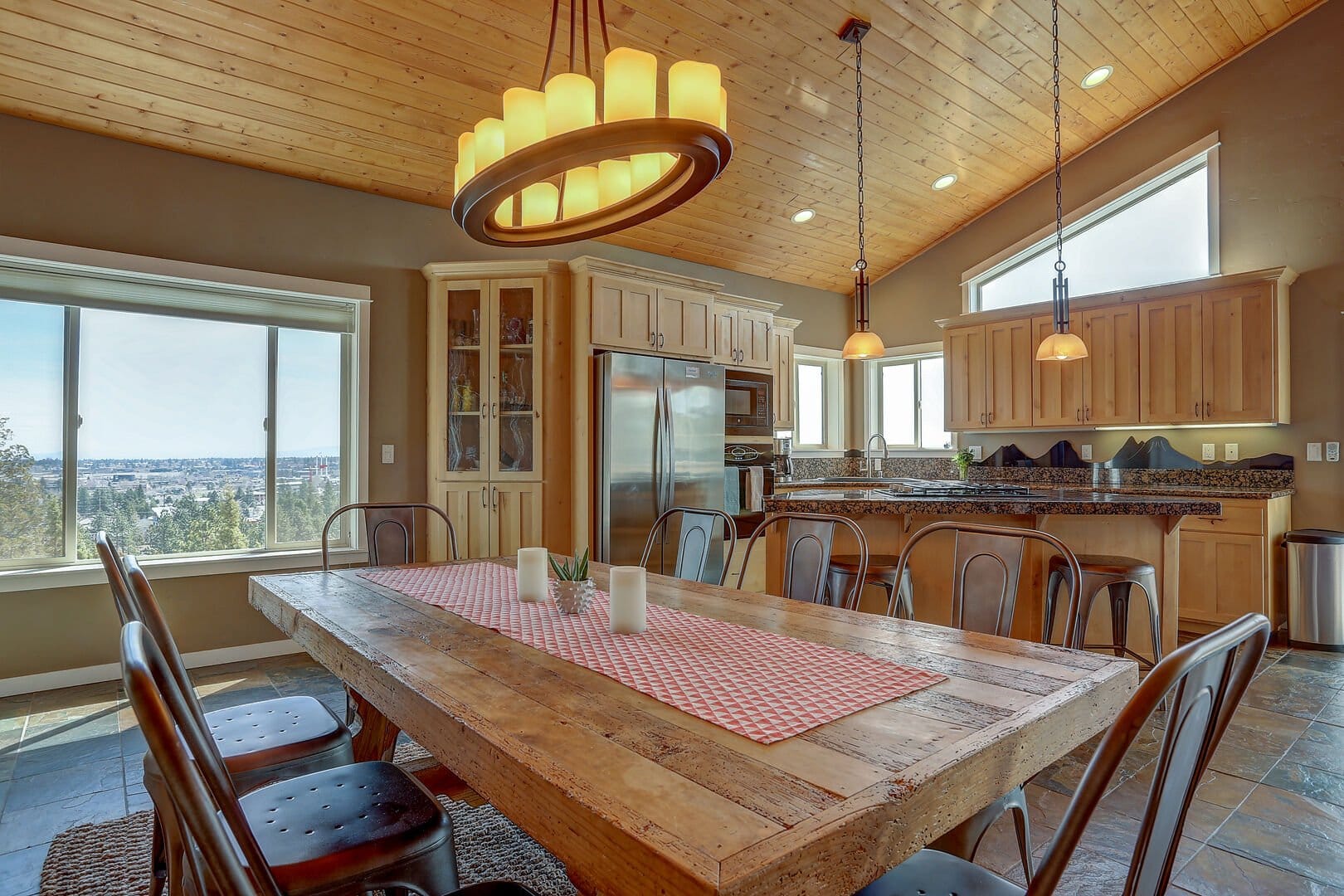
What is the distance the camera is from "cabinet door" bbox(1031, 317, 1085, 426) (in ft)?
17.3

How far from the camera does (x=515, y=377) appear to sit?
173 inches

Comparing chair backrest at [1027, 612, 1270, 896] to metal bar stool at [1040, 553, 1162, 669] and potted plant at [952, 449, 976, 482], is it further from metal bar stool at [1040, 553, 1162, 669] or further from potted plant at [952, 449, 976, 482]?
potted plant at [952, 449, 976, 482]

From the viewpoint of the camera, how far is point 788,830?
713mm

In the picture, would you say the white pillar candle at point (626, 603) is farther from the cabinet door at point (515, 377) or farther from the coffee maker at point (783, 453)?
the coffee maker at point (783, 453)

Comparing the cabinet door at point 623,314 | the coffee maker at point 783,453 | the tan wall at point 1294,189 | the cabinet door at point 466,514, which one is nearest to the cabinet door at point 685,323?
the cabinet door at point 623,314

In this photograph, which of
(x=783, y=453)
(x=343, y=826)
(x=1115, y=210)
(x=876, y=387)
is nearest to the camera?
(x=343, y=826)

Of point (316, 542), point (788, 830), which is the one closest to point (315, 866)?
point (788, 830)

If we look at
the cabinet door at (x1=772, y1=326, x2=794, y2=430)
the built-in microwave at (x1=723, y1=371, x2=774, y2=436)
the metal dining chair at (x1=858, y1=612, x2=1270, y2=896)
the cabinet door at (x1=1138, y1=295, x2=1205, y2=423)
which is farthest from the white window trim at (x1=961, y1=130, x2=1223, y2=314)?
the metal dining chair at (x1=858, y1=612, x2=1270, y2=896)

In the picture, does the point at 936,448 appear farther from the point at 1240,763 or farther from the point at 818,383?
the point at 1240,763

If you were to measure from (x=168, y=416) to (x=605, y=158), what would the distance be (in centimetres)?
343

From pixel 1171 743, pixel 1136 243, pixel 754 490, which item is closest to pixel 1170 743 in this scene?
pixel 1171 743

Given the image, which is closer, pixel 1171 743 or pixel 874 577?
pixel 1171 743

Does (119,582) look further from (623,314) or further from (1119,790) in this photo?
(623,314)

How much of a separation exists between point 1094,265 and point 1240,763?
4170 mm
